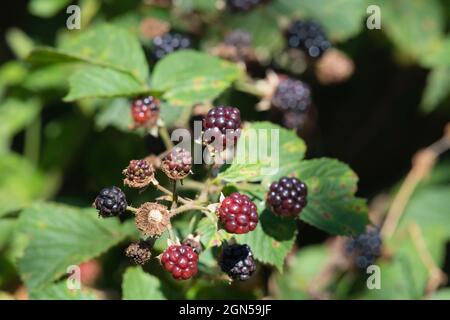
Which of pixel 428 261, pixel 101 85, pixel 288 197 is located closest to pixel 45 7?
pixel 101 85

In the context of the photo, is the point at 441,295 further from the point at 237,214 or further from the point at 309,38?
the point at 237,214

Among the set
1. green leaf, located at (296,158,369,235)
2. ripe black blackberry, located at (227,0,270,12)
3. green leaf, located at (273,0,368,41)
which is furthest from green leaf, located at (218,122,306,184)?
green leaf, located at (273,0,368,41)

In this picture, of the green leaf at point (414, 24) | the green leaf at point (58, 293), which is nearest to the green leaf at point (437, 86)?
the green leaf at point (414, 24)

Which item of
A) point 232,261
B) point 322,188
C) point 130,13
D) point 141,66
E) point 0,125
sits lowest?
point 232,261

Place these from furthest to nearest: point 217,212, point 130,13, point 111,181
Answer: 1. point 130,13
2. point 111,181
3. point 217,212

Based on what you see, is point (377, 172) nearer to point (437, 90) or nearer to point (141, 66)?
point (437, 90)
